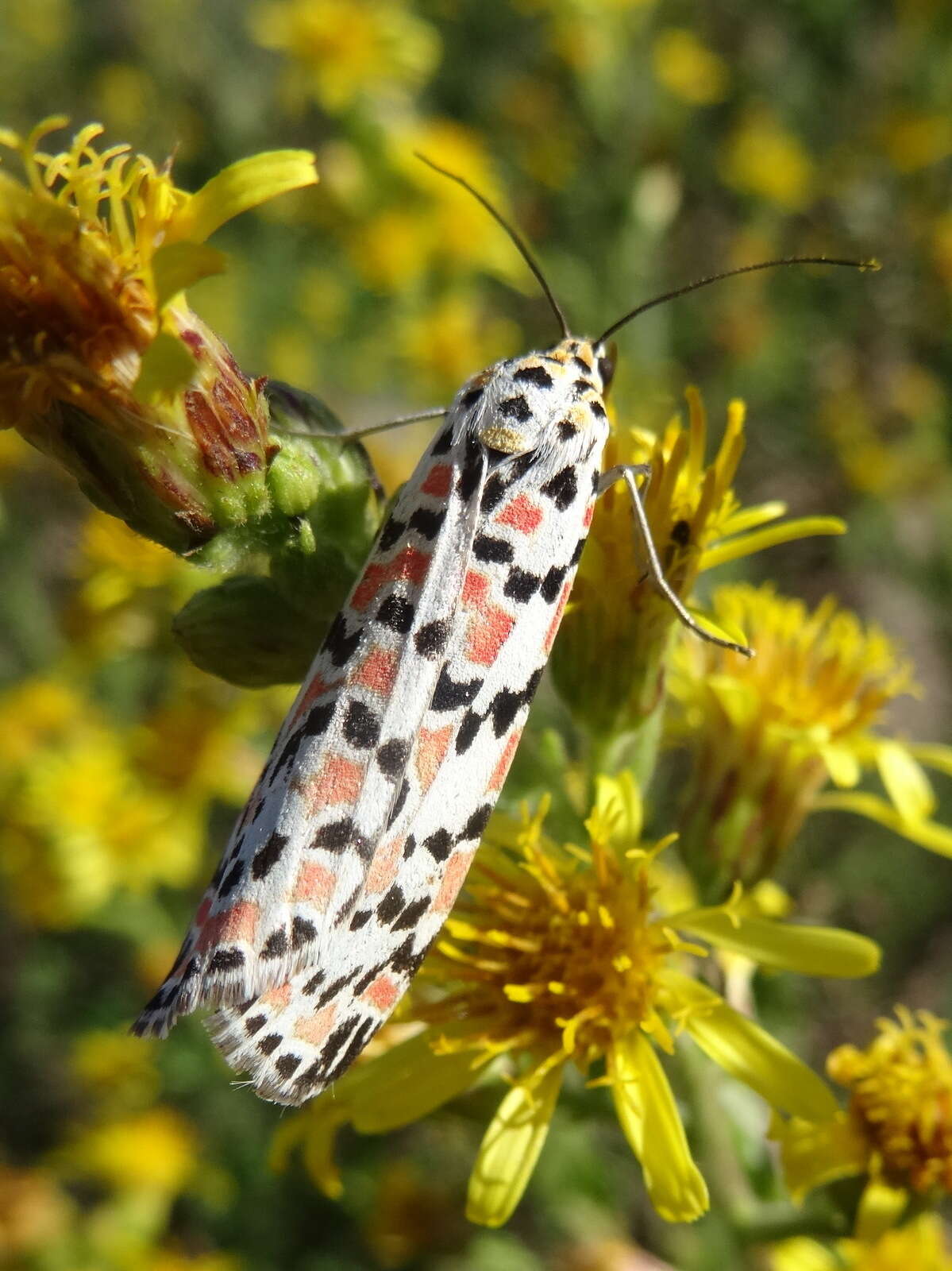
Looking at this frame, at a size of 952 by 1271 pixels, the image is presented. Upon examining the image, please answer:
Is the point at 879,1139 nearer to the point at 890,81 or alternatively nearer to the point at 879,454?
the point at 879,454

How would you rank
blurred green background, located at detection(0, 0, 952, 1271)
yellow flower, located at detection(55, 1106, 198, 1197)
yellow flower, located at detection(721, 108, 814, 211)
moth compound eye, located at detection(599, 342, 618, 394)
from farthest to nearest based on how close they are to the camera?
yellow flower, located at detection(721, 108, 814, 211) < yellow flower, located at detection(55, 1106, 198, 1197) < blurred green background, located at detection(0, 0, 952, 1271) < moth compound eye, located at detection(599, 342, 618, 394)

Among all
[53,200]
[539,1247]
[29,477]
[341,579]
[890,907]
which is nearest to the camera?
[53,200]

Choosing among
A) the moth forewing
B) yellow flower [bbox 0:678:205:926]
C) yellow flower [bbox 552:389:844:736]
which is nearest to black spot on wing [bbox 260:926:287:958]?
the moth forewing

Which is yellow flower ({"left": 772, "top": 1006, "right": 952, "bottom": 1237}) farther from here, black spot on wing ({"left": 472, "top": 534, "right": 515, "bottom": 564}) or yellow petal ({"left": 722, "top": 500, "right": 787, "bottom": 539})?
black spot on wing ({"left": 472, "top": 534, "right": 515, "bottom": 564})

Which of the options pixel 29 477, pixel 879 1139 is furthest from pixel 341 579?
pixel 29 477

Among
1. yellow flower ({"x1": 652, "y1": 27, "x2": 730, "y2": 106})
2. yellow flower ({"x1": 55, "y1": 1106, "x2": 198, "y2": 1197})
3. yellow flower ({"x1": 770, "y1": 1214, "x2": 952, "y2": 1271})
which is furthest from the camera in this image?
yellow flower ({"x1": 652, "y1": 27, "x2": 730, "y2": 106})

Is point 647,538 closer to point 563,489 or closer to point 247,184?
point 563,489

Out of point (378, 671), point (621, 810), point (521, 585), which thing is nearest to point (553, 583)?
point (521, 585)
